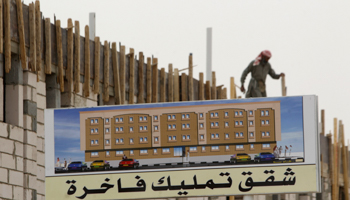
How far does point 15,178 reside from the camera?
15891 mm

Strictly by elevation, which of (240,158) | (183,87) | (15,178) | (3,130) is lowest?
(15,178)

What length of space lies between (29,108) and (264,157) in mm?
6249

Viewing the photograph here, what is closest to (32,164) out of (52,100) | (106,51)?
(52,100)

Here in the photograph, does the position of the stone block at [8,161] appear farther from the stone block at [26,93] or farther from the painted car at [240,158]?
the painted car at [240,158]

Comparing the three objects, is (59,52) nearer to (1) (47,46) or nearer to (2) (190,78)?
(1) (47,46)

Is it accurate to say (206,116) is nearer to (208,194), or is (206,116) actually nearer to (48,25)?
(208,194)

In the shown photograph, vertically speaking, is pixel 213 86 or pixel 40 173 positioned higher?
pixel 213 86

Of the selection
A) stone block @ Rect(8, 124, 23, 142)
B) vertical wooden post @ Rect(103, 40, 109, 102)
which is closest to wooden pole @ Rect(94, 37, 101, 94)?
vertical wooden post @ Rect(103, 40, 109, 102)

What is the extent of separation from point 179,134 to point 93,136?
1317mm

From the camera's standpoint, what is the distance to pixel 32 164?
1655 centimetres

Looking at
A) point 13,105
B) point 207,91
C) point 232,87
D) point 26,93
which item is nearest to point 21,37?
point 26,93

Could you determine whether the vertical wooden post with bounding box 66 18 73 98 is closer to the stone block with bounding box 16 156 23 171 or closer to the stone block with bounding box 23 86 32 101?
the stone block with bounding box 23 86 32 101

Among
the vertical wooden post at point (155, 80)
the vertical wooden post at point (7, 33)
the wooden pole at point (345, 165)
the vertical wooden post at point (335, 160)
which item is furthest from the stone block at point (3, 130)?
the wooden pole at point (345, 165)

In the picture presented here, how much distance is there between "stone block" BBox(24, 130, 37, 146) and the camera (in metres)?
16.3
